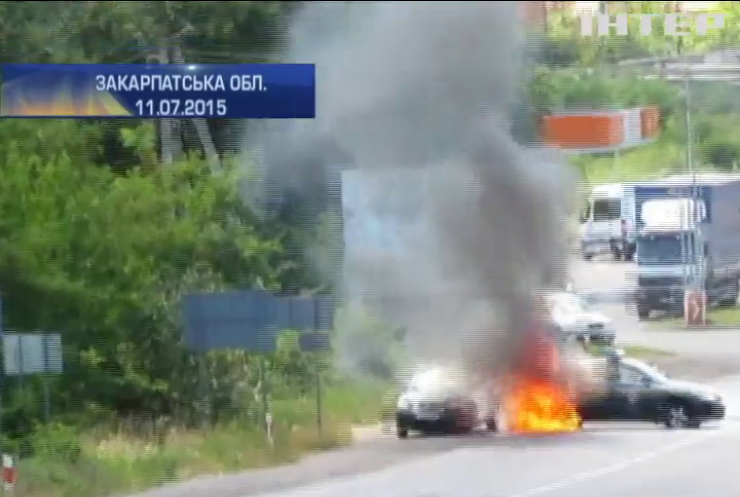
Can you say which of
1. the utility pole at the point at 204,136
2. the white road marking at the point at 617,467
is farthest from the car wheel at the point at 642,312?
the utility pole at the point at 204,136

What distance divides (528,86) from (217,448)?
56.5 inches

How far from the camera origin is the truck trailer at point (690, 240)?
4.16 meters

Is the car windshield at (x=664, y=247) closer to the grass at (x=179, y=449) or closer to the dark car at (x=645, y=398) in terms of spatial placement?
the dark car at (x=645, y=398)

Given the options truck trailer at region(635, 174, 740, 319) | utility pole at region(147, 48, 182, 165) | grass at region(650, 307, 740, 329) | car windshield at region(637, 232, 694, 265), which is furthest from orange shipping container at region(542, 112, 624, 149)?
utility pole at region(147, 48, 182, 165)

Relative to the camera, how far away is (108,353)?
14.5ft

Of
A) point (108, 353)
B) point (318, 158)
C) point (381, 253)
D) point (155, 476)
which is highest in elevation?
point (318, 158)

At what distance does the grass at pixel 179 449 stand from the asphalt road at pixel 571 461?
0.26ft

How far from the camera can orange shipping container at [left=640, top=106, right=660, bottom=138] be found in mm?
4098

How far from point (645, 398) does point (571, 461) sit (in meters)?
0.29

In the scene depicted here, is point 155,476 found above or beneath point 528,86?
beneath

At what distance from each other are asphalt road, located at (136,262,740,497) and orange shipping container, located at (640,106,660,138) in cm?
39

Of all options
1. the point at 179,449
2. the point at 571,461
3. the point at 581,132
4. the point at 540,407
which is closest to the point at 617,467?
the point at 571,461

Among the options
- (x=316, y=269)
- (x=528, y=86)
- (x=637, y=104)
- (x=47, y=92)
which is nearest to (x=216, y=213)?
(x=316, y=269)

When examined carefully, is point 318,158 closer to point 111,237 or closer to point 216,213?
point 216,213
